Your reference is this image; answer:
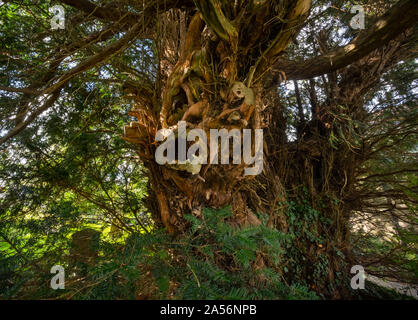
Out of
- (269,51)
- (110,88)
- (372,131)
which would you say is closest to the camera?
(269,51)

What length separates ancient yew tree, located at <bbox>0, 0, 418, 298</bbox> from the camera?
4.49 ft

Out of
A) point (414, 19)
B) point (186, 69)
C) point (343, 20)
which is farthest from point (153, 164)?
point (343, 20)

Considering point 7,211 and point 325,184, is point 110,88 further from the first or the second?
point 325,184

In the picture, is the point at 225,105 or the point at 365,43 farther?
the point at 365,43

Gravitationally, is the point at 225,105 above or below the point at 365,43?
below

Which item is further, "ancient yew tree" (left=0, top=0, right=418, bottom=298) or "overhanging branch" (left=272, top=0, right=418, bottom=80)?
"overhanging branch" (left=272, top=0, right=418, bottom=80)

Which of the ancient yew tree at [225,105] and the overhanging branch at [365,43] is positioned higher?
the overhanging branch at [365,43]

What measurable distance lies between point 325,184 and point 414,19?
6.56 ft

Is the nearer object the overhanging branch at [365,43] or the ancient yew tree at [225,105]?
the ancient yew tree at [225,105]

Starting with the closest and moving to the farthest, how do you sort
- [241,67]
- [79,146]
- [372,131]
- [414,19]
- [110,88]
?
[241,67] → [414,19] → [79,146] → [110,88] → [372,131]

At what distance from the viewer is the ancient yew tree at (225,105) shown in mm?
1367

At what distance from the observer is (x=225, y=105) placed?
1365 millimetres

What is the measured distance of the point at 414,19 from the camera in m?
1.70

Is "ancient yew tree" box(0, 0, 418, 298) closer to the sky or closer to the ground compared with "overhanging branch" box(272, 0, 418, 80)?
closer to the ground
